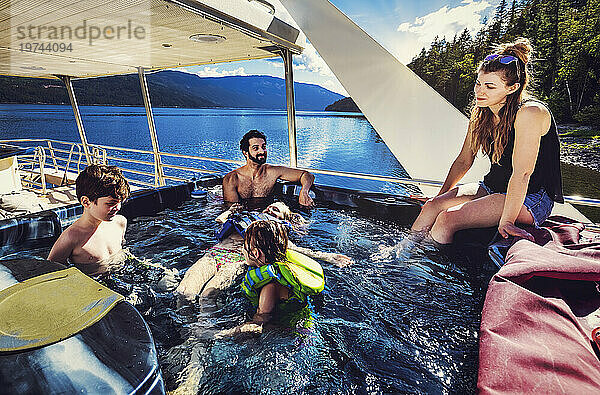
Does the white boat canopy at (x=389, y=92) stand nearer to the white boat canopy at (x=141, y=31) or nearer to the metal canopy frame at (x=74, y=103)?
the white boat canopy at (x=141, y=31)

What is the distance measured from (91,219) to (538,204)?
7.65 feet

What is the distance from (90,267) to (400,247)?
1769mm

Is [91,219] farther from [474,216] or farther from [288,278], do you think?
[474,216]

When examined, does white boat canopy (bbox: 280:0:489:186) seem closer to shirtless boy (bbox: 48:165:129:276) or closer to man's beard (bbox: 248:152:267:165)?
man's beard (bbox: 248:152:267:165)

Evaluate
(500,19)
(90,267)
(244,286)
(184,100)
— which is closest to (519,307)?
(244,286)

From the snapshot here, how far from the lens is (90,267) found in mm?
1856

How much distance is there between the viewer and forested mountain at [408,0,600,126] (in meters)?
22.2

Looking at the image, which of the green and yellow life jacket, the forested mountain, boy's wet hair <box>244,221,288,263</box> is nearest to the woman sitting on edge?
the green and yellow life jacket

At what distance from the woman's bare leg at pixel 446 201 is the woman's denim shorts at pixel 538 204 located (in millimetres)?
301

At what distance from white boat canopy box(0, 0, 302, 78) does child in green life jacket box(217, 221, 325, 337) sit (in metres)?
1.43

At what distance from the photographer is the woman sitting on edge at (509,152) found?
1.66 m

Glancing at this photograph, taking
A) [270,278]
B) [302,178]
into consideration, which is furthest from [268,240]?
[302,178]

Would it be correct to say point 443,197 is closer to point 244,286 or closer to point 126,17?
point 244,286

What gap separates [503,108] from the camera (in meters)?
1.84
